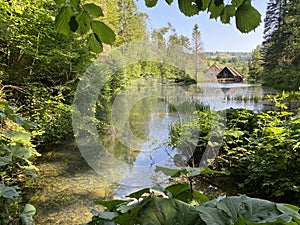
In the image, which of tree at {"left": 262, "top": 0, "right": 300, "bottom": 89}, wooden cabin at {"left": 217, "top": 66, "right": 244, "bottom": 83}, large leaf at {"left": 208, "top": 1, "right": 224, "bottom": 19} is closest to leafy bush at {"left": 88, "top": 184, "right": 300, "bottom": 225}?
large leaf at {"left": 208, "top": 1, "right": 224, "bottom": 19}

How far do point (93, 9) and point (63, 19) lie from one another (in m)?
0.08

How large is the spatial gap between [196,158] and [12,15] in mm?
3218

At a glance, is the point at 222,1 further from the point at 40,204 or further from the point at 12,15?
the point at 12,15

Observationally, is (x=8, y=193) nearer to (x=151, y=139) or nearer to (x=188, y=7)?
(x=188, y=7)

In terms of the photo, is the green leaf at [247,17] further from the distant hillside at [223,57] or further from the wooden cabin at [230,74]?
the wooden cabin at [230,74]

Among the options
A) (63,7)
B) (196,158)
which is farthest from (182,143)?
(63,7)

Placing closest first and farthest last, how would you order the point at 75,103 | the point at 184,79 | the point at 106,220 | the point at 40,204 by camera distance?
the point at 106,220 < the point at 40,204 < the point at 75,103 < the point at 184,79

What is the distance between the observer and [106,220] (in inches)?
12.9

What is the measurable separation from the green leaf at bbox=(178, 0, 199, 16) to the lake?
217cm

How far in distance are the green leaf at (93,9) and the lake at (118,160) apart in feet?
6.92

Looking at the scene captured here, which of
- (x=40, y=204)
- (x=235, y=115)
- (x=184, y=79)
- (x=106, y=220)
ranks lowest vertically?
(x=40, y=204)

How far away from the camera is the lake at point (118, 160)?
8.40ft

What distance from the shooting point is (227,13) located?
52 centimetres

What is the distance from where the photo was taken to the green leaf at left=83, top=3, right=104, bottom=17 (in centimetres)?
53
